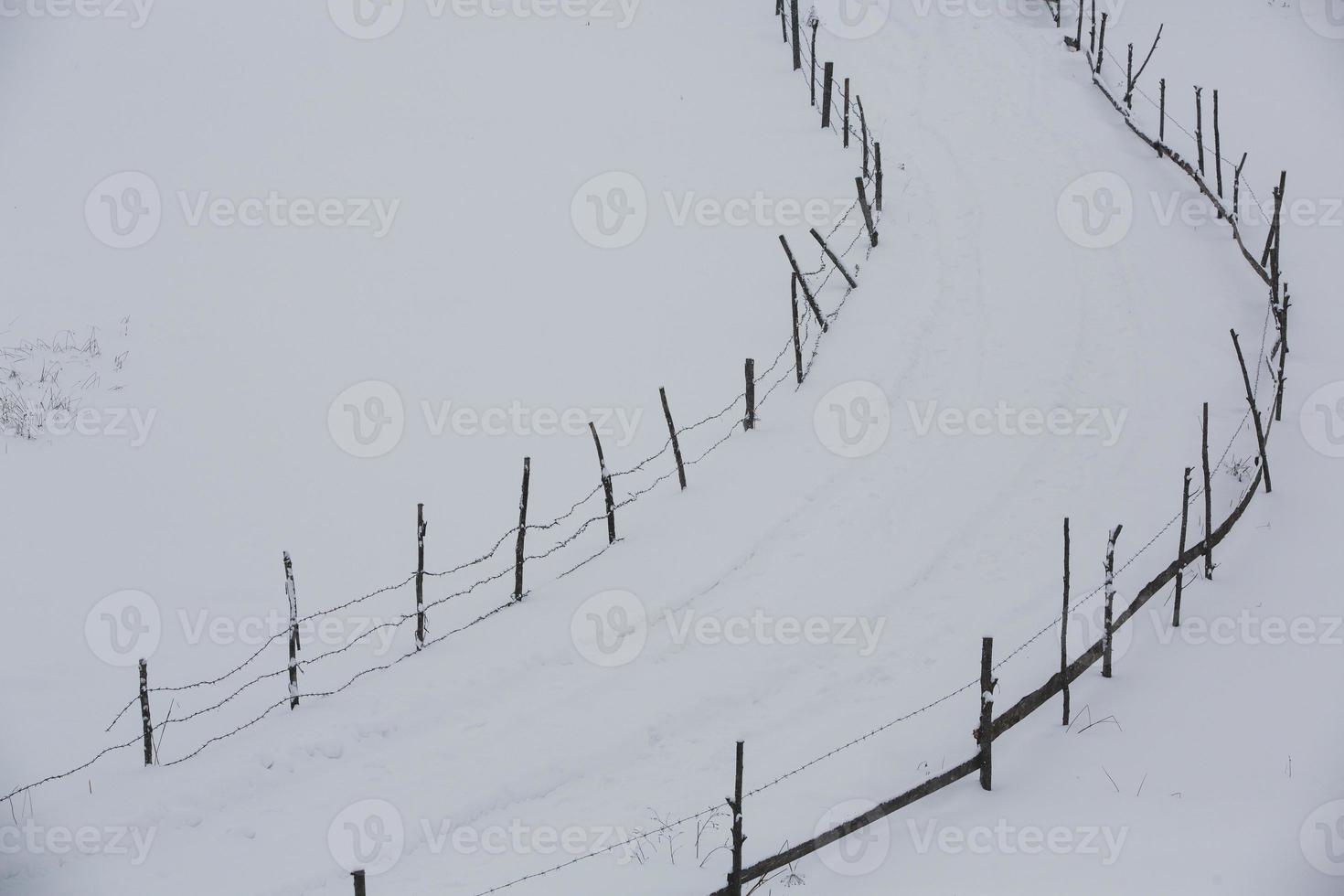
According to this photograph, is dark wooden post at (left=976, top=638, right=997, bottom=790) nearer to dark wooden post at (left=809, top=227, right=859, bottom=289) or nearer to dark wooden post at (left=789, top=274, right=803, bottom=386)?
dark wooden post at (left=789, top=274, right=803, bottom=386)

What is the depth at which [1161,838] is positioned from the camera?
25.0 ft

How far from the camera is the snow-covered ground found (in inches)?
323

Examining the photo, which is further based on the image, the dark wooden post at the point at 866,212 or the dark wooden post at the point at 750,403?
the dark wooden post at the point at 866,212

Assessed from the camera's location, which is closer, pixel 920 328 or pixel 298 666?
pixel 298 666

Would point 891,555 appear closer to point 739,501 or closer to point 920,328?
point 739,501

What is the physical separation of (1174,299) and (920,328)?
3.36m

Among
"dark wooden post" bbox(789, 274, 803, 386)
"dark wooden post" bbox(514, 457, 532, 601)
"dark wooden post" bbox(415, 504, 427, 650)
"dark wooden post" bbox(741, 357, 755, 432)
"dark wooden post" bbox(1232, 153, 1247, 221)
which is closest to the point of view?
"dark wooden post" bbox(415, 504, 427, 650)

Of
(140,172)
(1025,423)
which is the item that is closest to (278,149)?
(140,172)

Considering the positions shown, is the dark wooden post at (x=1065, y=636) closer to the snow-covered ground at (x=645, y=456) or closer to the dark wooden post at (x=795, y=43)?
the snow-covered ground at (x=645, y=456)

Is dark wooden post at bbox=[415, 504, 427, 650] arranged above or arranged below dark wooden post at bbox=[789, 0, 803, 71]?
below

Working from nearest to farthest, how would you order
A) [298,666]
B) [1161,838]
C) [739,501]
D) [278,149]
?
1. [1161,838]
2. [298,666]
3. [739,501]
4. [278,149]

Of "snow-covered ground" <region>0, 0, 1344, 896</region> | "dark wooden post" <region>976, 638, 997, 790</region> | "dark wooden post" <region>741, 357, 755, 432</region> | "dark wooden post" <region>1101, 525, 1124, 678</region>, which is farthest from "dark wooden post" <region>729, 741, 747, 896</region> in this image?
→ "dark wooden post" <region>741, 357, 755, 432</region>

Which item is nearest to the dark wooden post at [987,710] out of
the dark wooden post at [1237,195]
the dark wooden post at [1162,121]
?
the dark wooden post at [1237,195]

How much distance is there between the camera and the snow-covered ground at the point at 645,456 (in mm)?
8203
